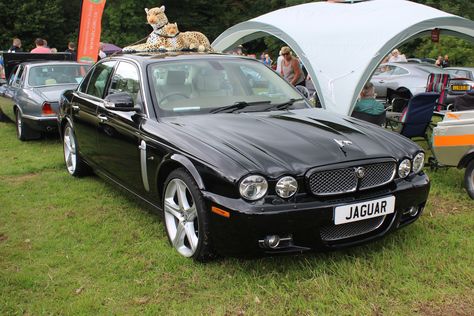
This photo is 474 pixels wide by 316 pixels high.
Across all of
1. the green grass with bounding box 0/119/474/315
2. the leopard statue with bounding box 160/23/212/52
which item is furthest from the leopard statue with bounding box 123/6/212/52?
the green grass with bounding box 0/119/474/315

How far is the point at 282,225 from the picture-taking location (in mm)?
3145

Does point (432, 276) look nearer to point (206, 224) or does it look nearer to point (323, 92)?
point (206, 224)

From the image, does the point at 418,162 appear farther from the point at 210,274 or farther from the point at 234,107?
the point at 210,274

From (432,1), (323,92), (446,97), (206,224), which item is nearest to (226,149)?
(206,224)

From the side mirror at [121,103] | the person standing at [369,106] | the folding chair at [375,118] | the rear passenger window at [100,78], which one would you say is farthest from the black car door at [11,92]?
the folding chair at [375,118]

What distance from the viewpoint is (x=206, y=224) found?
Result: 335 centimetres

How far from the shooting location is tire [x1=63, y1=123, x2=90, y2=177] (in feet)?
20.2

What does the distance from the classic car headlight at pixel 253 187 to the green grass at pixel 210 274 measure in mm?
635

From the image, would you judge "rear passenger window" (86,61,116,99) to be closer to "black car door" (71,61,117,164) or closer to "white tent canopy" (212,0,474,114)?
"black car door" (71,61,117,164)

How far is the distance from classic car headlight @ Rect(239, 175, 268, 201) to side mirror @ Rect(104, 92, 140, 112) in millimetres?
1594

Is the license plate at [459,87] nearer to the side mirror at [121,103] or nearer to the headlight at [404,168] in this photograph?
the headlight at [404,168]

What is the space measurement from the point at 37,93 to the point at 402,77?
1052cm

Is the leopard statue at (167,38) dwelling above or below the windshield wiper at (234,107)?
above

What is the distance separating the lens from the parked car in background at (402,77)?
1420 centimetres
